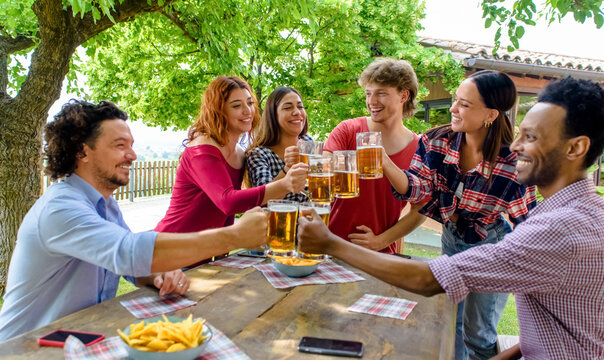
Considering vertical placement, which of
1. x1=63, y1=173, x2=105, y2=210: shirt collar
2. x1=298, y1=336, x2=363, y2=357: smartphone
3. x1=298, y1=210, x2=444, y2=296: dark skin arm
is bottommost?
x1=298, y1=336, x2=363, y2=357: smartphone

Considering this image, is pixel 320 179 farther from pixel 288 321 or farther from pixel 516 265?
pixel 516 265

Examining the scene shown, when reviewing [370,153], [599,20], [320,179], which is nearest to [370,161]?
[370,153]

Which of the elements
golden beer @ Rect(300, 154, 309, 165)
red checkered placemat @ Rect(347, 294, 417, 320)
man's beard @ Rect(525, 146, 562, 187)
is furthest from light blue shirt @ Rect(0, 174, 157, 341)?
man's beard @ Rect(525, 146, 562, 187)

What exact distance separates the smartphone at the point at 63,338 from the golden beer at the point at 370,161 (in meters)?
1.42

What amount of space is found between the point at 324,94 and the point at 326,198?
6.50 m

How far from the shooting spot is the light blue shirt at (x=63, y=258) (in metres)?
1.58

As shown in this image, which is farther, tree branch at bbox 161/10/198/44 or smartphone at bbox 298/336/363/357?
tree branch at bbox 161/10/198/44

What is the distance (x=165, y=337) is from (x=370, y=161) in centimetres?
136

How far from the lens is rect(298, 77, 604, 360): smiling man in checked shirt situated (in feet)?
4.66

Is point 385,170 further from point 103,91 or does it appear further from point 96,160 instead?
point 103,91

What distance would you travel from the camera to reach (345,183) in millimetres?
2139

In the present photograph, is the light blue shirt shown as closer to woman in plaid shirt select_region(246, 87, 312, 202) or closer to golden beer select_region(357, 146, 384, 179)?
golden beer select_region(357, 146, 384, 179)

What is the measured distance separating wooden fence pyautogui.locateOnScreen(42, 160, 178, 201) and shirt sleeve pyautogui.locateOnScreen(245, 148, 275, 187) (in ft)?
37.0

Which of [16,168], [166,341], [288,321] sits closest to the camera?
[166,341]
